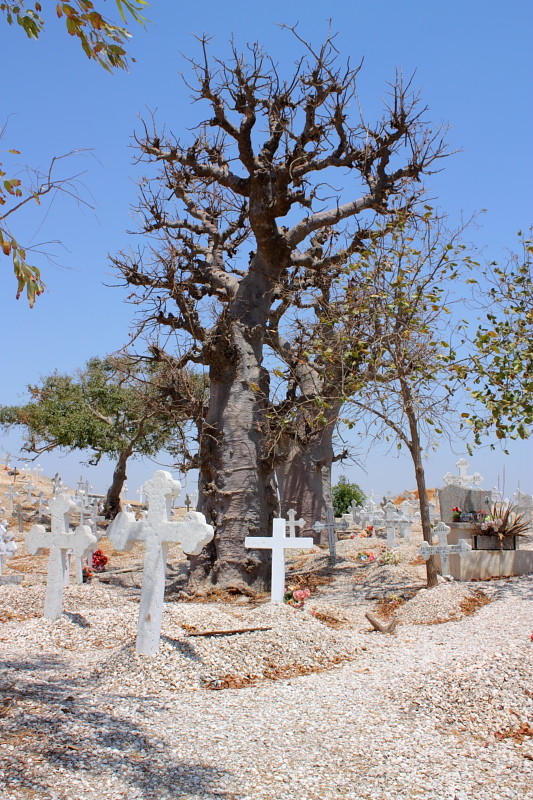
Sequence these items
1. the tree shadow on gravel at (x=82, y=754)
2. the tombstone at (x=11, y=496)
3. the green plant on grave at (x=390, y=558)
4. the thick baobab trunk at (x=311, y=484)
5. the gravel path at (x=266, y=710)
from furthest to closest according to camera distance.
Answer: the tombstone at (x=11, y=496)
the thick baobab trunk at (x=311, y=484)
the green plant on grave at (x=390, y=558)
the gravel path at (x=266, y=710)
the tree shadow on gravel at (x=82, y=754)

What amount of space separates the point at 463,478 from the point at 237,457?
5573mm

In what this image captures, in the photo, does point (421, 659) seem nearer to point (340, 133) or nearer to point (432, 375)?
point (432, 375)

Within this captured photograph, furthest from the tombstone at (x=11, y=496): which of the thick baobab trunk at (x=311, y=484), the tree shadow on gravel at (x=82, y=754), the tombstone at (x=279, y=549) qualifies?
the tree shadow on gravel at (x=82, y=754)

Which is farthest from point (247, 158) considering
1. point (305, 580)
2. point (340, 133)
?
point (305, 580)

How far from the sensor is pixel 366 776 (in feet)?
11.8

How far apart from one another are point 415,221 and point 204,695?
8865 millimetres

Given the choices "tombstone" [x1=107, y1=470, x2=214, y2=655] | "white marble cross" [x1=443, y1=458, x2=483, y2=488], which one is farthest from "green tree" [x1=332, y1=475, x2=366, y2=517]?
"tombstone" [x1=107, y1=470, x2=214, y2=655]

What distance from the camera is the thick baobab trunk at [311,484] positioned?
55.5ft

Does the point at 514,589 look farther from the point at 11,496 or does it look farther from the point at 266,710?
the point at 11,496

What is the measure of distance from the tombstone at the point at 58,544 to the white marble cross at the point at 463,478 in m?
8.31

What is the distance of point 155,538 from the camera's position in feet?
20.0

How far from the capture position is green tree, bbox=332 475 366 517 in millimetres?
24712

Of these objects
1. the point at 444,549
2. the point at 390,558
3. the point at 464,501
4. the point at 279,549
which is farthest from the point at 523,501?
the point at 279,549

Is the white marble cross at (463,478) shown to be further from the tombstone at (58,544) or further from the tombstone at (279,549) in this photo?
the tombstone at (58,544)
